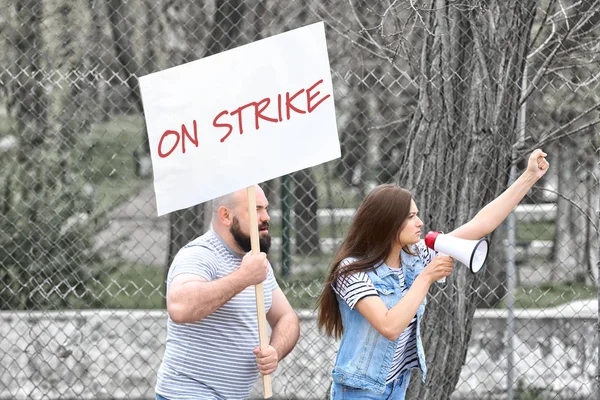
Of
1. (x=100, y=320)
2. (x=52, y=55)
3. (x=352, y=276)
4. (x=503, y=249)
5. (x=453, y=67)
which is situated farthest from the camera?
(x=503, y=249)

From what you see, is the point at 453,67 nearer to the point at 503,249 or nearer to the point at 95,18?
the point at 95,18

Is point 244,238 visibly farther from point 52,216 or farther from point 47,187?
point 47,187

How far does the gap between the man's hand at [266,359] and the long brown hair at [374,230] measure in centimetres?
32

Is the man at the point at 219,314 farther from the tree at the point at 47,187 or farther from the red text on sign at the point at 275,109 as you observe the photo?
the tree at the point at 47,187

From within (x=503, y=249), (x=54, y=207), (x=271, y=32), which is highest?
(x=271, y=32)

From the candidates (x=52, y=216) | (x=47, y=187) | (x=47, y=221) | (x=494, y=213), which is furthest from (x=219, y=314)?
(x=47, y=187)

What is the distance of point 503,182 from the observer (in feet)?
16.6

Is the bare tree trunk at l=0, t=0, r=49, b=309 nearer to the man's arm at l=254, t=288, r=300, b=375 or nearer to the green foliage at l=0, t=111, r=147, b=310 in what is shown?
the green foliage at l=0, t=111, r=147, b=310

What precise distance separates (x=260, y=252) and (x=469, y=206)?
169 centimetres

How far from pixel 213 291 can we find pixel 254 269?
0.16 m

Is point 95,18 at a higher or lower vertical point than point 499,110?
higher

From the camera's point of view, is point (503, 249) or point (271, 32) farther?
point (503, 249)

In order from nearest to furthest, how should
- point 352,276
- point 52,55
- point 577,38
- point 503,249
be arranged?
point 352,276 → point 577,38 → point 52,55 → point 503,249

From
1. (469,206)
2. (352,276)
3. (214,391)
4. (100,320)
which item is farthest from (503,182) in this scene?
(100,320)
